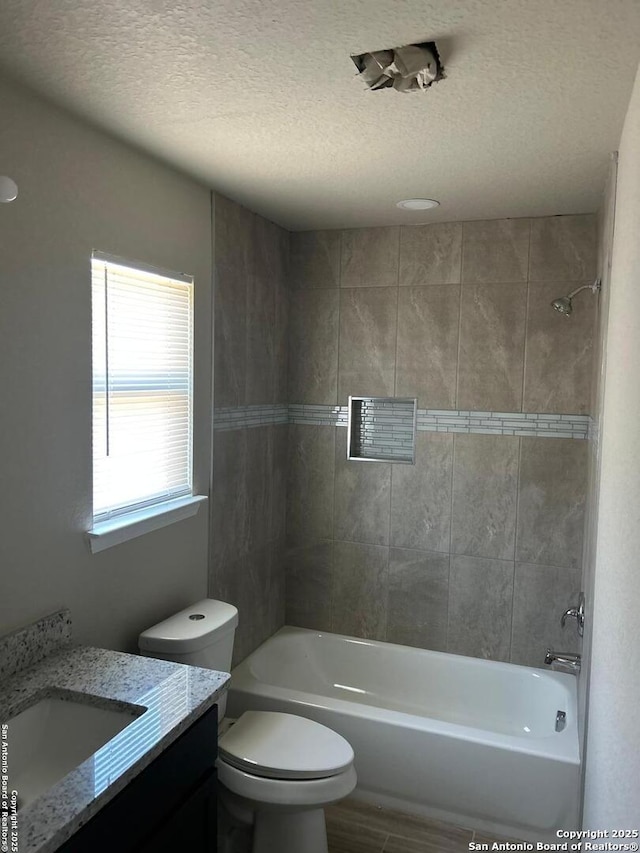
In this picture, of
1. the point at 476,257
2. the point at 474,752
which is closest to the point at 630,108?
the point at 476,257

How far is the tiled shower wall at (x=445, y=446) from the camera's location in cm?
304

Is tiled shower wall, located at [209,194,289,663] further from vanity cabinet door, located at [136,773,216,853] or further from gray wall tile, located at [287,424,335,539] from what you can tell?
vanity cabinet door, located at [136,773,216,853]

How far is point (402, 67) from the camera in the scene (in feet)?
5.12

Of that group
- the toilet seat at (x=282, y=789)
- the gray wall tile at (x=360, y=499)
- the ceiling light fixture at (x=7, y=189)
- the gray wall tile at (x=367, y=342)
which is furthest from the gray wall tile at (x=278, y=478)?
the ceiling light fixture at (x=7, y=189)

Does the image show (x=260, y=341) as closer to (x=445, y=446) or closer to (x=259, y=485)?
(x=259, y=485)

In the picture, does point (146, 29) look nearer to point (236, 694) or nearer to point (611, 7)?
point (611, 7)

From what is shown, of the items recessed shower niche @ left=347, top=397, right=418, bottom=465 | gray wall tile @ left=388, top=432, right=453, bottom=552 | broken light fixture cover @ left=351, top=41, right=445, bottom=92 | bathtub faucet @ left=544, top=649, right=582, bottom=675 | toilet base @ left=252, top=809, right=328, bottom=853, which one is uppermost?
broken light fixture cover @ left=351, top=41, right=445, bottom=92

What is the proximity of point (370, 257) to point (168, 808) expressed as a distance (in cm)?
260

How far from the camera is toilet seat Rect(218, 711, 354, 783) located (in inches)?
82.6

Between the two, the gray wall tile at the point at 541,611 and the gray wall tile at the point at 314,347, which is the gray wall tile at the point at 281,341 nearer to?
the gray wall tile at the point at 314,347

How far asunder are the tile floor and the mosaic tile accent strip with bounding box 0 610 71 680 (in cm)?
135

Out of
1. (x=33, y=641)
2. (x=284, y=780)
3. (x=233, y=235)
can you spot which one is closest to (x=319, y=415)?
(x=233, y=235)

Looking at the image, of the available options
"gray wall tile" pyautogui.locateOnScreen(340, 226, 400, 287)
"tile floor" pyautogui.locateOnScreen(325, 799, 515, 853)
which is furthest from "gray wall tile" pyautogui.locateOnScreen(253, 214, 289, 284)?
"tile floor" pyautogui.locateOnScreen(325, 799, 515, 853)

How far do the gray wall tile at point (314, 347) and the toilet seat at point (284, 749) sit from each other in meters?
1.67
